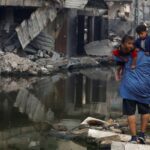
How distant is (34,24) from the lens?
24688 mm

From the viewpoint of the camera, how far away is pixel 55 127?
8859 mm

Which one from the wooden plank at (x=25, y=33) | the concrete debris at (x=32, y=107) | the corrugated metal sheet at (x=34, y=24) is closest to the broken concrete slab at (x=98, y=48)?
the corrugated metal sheet at (x=34, y=24)

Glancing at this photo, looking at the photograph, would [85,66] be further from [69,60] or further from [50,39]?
[50,39]

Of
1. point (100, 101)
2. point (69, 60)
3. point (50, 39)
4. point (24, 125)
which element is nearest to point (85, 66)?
point (69, 60)

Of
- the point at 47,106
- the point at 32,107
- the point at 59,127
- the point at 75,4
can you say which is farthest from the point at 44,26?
the point at 59,127

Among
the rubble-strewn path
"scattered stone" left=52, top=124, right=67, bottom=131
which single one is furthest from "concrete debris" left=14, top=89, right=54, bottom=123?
the rubble-strewn path

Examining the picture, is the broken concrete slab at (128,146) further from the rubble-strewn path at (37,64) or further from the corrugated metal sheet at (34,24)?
the corrugated metal sheet at (34,24)

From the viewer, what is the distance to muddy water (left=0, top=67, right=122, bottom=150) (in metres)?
8.02

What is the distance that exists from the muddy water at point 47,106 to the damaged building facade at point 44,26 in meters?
5.36

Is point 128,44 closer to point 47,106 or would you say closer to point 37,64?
point 47,106

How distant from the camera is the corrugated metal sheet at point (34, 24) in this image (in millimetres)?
24062

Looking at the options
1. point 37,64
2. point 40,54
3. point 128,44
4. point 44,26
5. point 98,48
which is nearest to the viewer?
point 128,44

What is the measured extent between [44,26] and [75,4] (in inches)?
87.6

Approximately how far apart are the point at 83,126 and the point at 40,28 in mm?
16821
